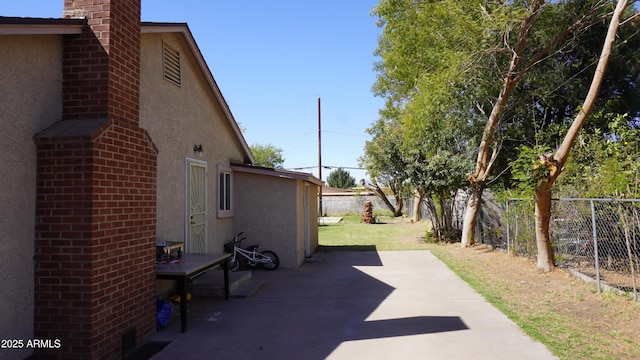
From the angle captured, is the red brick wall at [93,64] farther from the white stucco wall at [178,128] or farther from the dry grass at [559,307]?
the dry grass at [559,307]

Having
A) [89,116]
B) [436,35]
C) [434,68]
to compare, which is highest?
[436,35]

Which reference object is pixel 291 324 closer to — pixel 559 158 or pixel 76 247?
pixel 76 247

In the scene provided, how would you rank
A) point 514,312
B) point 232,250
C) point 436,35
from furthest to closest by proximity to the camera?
point 436,35 → point 232,250 → point 514,312

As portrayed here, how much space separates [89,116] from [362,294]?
5288 mm

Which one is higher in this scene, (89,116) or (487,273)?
(89,116)

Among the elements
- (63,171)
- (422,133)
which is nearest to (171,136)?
(63,171)

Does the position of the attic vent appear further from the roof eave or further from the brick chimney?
the roof eave

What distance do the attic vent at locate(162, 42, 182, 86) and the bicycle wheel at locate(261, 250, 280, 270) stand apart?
4.63m

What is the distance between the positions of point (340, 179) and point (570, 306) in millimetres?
63079

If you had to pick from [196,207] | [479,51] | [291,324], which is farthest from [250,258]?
[479,51]

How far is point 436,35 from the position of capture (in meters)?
12.1

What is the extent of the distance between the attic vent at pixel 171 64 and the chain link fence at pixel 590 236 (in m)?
7.89

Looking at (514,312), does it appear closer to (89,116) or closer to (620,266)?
(620,266)

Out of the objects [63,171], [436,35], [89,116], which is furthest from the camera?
[436,35]
